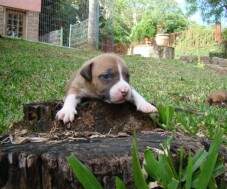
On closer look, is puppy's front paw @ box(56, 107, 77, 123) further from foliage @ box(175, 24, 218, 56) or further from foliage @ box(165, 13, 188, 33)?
foliage @ box(165, 13, 188, 33)

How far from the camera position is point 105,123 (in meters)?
4.33

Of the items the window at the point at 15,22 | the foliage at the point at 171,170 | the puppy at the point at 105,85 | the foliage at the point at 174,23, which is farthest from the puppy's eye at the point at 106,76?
the foliage at the point at 174,23

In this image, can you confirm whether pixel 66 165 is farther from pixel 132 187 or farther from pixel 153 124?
pixel 153 124

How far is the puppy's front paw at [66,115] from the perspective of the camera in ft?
14.0

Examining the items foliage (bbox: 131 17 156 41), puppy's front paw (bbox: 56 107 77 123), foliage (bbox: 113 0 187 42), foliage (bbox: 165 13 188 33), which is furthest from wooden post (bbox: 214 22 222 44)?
Result: puppy's front paw (bbox: 56 107 77 123)

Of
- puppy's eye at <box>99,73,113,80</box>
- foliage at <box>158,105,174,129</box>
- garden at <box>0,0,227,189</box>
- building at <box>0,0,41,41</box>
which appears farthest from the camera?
building at <box>0,0,41,41</box>

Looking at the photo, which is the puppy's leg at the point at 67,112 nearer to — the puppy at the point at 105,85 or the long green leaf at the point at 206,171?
the puppy at the point at 105,85

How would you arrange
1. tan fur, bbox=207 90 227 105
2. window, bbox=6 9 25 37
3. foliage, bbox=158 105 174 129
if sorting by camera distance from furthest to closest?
window, bbox=6 9 25 37 < tan fur, bbox=207 90 227 105 < foliage, bbox=158 105 174 129

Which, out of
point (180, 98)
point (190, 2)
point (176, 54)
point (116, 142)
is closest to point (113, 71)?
point (116, 142)

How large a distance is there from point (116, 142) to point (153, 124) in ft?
3.84

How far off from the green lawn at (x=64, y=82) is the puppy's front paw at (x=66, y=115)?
1196 millimetres

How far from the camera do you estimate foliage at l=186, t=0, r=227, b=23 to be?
3061 cm

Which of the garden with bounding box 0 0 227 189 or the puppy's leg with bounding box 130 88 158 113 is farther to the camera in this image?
the puppy's leg with bounding box 130 88 158 113

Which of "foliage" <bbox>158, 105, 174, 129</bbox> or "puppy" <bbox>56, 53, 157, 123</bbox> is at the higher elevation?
"puppy" <bbox>56, 53, 157, 123</bbox>
